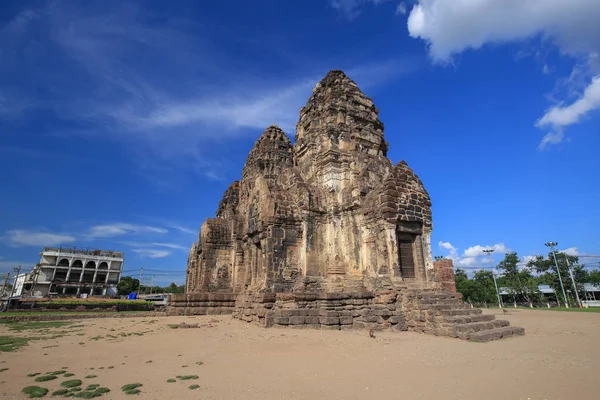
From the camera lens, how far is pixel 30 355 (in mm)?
6516

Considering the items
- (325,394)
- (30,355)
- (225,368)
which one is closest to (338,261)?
(225,368)

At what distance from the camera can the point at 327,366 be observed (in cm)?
544

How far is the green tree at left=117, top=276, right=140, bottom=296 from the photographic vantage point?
59.9 m

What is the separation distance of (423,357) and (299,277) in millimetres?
6892

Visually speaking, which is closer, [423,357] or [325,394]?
[325,394]

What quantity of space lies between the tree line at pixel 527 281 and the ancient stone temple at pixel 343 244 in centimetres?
4031

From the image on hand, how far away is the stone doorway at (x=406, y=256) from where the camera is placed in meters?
11.3

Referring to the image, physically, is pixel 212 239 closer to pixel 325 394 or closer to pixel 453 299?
pixel 453 299

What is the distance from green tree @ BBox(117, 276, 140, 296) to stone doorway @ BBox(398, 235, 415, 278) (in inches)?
2472

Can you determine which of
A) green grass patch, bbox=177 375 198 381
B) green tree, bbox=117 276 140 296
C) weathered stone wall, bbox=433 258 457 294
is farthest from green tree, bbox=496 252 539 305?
green tree, bbox=117 276 140 296

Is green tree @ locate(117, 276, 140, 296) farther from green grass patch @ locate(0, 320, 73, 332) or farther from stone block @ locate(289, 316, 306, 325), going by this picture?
stone block @ locate(289, 316, 306, 325)

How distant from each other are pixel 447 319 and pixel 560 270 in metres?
56.3

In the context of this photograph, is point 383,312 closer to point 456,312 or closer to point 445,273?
point 456,312

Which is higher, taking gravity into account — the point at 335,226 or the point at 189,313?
the point at 335,226
